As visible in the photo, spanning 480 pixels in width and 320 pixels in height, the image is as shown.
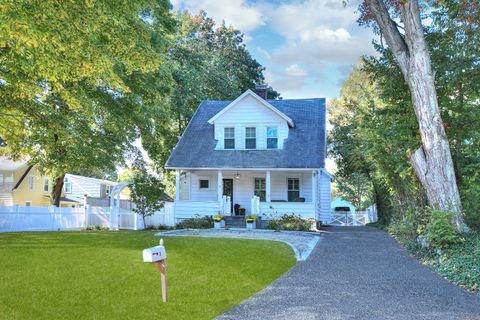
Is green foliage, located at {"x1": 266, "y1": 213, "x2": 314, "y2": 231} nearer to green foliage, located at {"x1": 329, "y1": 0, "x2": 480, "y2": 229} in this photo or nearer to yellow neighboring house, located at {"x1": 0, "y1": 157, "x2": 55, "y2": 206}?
green foliage, located at {"x1": 329, "y1": 0, "x2": 480, "y2": 229}

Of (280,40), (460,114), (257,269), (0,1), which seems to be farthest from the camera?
(280,40)

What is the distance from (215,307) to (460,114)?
11008 mm

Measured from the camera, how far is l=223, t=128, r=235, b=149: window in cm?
2139

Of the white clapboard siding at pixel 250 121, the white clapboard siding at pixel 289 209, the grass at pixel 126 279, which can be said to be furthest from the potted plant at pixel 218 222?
the grass at pixel 126 279

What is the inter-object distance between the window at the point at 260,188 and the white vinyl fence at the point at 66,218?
16.0 ft

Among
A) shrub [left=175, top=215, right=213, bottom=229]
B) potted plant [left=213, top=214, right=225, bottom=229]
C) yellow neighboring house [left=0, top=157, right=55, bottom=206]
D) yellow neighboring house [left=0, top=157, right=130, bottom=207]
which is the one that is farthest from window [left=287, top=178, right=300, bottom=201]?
yellow neighboring house [left=0, top=157, right=55, bottom=206]

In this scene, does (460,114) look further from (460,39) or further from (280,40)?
(280,40)

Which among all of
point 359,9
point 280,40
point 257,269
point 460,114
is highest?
point 280,40

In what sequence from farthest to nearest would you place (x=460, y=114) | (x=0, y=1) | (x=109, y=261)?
1. (x=460, y=114)
2. (x=109, y=261)
3. (x=0, y=1)

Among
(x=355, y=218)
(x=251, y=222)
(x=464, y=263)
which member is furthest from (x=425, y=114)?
(x=355, y=218)

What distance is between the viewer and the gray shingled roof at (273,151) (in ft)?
63.6

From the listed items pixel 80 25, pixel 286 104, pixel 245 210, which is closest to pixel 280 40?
pixel 286 104

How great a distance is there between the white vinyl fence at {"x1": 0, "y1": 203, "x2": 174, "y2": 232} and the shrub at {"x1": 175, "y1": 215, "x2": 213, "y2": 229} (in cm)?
300

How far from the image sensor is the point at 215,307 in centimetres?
557
